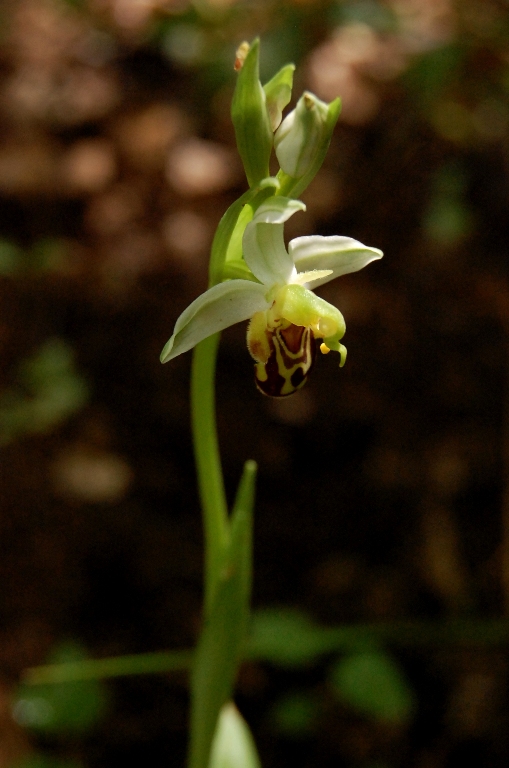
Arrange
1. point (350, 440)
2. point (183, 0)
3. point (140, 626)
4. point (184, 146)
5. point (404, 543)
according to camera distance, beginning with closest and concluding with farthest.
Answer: point (140, 626)
point (404, 543)
point (350, 440)
point (184, 146)
point (183, 0)

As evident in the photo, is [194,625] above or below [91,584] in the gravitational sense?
below

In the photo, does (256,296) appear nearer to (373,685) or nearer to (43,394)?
(373,685)

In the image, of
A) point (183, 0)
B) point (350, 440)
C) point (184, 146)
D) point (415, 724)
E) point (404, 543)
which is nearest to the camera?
point (415, 724)

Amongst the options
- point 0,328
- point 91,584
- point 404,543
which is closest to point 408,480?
point 404,543

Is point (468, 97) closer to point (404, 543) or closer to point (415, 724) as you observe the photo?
point (404, 543)

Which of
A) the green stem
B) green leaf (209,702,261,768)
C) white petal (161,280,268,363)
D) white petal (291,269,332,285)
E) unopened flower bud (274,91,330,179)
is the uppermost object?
unopened flower bud (274,91,330,179)

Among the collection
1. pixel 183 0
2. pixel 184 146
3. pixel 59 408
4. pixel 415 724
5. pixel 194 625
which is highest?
pixel 183 0

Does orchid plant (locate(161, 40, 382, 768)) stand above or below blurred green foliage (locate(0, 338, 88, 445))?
below

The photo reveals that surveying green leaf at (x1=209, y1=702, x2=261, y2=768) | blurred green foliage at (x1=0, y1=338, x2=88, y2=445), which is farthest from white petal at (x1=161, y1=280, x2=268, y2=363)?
blurred green foliage at (x1=0, y1=338, x2=88, y2=445)

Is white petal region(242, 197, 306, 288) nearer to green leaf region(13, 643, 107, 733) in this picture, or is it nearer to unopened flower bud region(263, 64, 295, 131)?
unopened flower bud region(263, 64, 295, 131)
